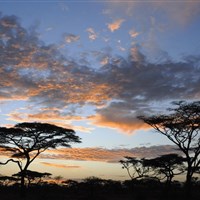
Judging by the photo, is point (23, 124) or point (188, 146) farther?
point (23, 124)

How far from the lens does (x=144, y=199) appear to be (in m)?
33.5

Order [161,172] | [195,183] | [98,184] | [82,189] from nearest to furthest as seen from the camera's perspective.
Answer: [161,172]
[82,189]
[98,184]
[195,183]

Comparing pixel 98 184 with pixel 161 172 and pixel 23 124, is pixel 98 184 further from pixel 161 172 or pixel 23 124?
pixel 23 124

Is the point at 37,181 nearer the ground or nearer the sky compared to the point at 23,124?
nearer the ground

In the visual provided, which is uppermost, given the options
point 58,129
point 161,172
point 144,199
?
point 58,129

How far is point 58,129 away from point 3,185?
2209 centimetres

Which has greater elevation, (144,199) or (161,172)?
(161,172)

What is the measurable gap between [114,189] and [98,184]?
3297 millimetres

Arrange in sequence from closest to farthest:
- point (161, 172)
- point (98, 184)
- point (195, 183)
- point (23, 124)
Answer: point (23, 124)
point (161, 172)
point (98, 184)
point (195, 183)

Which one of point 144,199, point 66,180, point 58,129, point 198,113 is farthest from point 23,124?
point 66,180

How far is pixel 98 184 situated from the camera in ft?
168

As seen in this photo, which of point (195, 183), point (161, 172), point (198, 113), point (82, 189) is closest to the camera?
point (198, 113)

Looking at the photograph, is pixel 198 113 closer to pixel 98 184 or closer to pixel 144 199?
pixel 144 199

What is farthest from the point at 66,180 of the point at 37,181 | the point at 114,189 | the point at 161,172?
the point at 161,172
